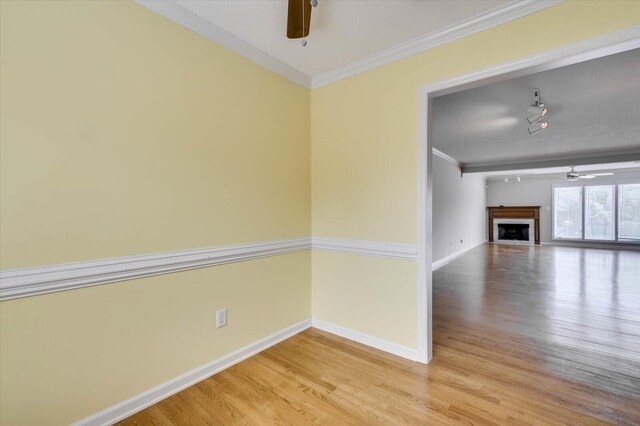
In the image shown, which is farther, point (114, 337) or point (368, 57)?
point (368, 57)

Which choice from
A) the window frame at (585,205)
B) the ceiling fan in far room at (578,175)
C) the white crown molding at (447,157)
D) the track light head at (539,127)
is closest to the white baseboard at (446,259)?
the white crown molding at (447,157)

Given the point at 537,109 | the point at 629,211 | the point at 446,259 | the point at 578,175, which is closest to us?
the point at 537,109

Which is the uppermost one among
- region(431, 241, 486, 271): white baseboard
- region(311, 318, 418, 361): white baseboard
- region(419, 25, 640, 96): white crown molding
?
region(419, 25, 640, 96): white crown molding

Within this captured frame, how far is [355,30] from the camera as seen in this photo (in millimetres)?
2041

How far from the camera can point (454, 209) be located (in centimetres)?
745

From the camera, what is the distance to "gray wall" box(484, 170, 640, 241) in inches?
391

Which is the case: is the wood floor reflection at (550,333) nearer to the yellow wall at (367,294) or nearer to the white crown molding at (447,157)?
the yellow wall at (367,294)

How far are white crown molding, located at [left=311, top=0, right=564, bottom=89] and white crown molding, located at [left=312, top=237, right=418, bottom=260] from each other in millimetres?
1533

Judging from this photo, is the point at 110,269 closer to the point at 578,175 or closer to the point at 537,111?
the point at 537,111

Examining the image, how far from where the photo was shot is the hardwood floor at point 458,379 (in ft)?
5.41

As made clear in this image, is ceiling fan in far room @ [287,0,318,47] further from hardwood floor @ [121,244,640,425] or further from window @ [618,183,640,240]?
window @ [618,183,640,240]

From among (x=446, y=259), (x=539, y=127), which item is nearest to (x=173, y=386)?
(x=539, y=127)

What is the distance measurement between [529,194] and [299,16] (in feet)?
38.1

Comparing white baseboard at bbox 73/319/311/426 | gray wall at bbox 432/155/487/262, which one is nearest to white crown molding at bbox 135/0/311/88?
white baseboard at bbox 73/319/311/426
